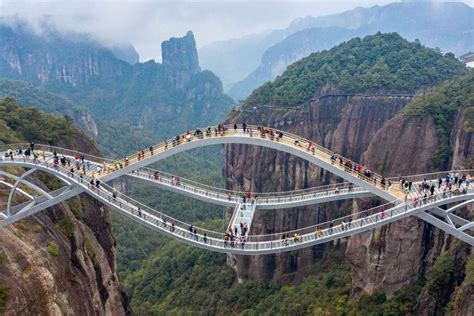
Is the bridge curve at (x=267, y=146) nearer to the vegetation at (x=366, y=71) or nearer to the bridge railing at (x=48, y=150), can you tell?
the bridge railing at (x=48, y=150)

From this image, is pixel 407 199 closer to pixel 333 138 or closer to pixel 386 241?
pixel 386 241

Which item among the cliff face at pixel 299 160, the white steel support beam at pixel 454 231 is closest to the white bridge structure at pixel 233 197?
the white steel support beam at pixel 454 231

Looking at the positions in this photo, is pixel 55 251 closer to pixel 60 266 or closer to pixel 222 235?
pixel 60 266

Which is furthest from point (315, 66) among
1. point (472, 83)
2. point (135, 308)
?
point (135, 308)

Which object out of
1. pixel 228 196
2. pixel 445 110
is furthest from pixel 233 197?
pixel 445 110

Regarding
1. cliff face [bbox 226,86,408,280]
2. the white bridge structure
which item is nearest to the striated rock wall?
the white bridge structure

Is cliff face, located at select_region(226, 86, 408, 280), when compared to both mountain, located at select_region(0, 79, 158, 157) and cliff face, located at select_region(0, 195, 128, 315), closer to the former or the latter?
cliff face, located at select_region(0, 195, 128, 315)
